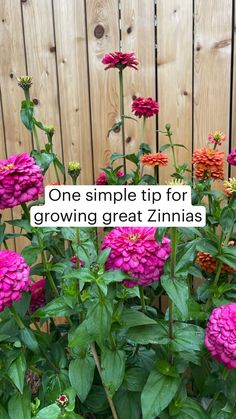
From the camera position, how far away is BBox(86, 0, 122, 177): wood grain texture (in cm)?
170

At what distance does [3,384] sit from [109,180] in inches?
27.8

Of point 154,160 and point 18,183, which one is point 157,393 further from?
point 154,160

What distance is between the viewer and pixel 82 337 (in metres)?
0.91

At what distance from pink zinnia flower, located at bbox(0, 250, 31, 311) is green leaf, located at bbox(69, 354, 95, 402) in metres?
0.26

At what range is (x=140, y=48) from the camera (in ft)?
5.57

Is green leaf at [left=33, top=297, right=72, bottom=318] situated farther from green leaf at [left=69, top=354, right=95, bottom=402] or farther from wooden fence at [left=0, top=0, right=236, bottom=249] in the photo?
wooden fence at [left=0, top=0, right=236, bottom=249]

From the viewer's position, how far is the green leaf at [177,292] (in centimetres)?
→ 84

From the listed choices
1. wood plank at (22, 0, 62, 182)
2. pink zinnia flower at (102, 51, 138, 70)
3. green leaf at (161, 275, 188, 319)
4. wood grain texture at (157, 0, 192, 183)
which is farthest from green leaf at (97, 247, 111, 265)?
wood plank at (22, 0, 62, 182)

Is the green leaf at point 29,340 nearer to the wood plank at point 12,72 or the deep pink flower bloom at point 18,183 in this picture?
the deep pink flower bloom at point 18,183

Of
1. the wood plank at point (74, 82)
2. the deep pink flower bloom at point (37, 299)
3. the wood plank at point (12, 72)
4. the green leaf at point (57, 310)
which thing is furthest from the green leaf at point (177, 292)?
the wood plank at point (12, 72)

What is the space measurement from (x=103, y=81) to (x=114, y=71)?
6 centimetres

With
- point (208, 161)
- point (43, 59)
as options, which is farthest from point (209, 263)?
point (43, 59)

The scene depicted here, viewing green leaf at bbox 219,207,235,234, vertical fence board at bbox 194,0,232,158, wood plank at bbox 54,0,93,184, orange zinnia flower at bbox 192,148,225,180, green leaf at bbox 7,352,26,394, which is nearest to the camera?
green leaf at bbox 7,352,26,394

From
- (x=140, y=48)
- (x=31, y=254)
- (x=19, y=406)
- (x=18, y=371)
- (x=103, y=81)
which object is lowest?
(x=19, y=406)
